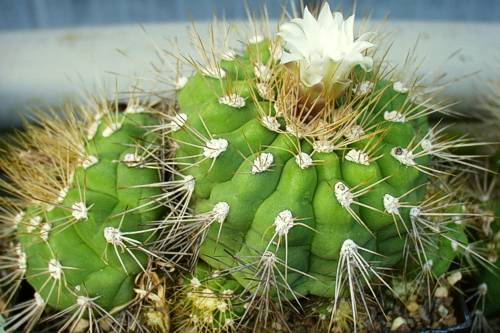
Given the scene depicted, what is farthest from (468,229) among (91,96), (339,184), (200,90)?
(91,96)

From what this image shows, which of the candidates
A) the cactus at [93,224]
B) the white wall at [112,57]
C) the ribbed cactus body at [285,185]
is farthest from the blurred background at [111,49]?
the ribbed cactus body at [285,185]

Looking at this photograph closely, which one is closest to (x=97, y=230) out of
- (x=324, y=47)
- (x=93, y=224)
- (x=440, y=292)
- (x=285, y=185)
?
(x=93, y=224)

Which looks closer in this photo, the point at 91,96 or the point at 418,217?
the point at 418,217

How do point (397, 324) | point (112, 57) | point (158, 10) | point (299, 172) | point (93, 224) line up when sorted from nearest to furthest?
point (299, 172)
point (93, 224)
point (397, 324)
point (112, 57)
point (158, 10)

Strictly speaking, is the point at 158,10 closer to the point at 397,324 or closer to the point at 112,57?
the point at 112,57

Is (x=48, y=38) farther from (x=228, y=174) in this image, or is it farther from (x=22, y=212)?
(x=228, y=174)

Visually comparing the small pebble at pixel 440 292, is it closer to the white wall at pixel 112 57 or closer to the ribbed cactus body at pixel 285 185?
the ribbed cactus body at pixel 285 185
